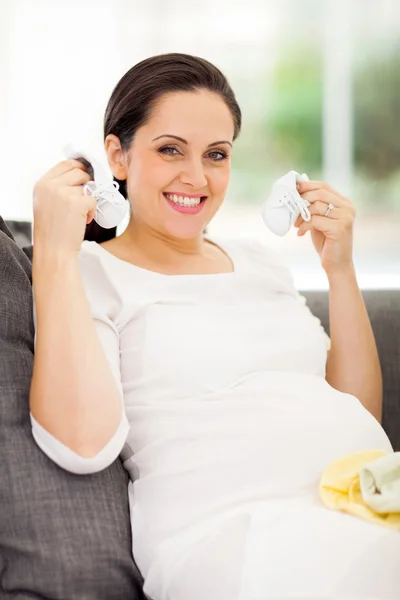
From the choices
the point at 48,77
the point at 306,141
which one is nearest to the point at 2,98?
the point at 48,77

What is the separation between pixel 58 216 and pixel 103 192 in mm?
126

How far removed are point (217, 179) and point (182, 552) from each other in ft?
2.45

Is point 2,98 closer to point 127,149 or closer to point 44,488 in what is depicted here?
point 127,149

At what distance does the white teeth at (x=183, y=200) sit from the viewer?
1.67 metres

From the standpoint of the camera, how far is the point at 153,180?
5.43 feet

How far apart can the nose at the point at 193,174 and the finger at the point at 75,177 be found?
0.25 meters

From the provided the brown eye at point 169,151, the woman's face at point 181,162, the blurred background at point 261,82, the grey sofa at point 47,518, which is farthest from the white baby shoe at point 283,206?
the blurred background at point 261,82

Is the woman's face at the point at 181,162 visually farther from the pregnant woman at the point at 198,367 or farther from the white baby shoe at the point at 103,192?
the white baby shoe at the point at 103,192

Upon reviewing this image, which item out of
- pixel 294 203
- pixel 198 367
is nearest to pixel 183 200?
pixel 294 203

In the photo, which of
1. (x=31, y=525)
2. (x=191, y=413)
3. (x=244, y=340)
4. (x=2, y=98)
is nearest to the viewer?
(x=31, y=525)

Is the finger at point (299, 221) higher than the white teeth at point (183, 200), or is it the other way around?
the white teeth at point (183, 200)

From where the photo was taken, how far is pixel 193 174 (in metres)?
1.64

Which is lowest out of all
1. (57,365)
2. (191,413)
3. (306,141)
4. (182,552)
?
(306,141)

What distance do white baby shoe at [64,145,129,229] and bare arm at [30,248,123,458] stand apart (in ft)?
0.48
